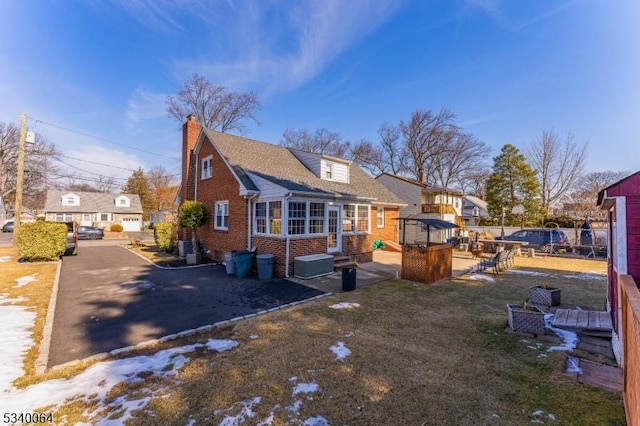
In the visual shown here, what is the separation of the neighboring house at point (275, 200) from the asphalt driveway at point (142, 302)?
5.92 ft

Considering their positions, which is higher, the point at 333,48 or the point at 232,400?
the point at 333,48

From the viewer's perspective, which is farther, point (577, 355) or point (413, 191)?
point (413, 191)

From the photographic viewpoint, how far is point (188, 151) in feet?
57.0

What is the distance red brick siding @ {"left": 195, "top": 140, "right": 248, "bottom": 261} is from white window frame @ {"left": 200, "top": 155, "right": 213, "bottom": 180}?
7.7 inches

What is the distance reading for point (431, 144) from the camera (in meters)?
39.8

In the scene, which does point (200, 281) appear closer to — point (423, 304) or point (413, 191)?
point (423, 304)

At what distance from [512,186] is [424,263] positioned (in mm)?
30669

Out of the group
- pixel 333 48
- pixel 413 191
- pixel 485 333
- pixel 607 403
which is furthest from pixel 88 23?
pixel 413 191

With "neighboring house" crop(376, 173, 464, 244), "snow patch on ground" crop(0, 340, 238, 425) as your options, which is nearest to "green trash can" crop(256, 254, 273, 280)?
"snow patch on ground" crop(0, 340, 238, 425)

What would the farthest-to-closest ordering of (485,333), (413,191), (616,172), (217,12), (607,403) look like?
1. (616,172)
2. (413,191)
3. (217,12)
4. (485,333)
5. (607,403)

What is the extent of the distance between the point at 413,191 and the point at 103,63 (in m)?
25.2

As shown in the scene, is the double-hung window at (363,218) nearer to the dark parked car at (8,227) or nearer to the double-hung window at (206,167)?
the double-hung window at (206,167)

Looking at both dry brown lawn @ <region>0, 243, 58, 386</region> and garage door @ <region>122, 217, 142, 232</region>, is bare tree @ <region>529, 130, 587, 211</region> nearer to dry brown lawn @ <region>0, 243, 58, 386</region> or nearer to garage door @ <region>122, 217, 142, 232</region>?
dry brown lawn @ <region>0, 243, 58, 386</region>

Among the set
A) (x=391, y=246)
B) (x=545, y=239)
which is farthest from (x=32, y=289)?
(x=545, y=239)
